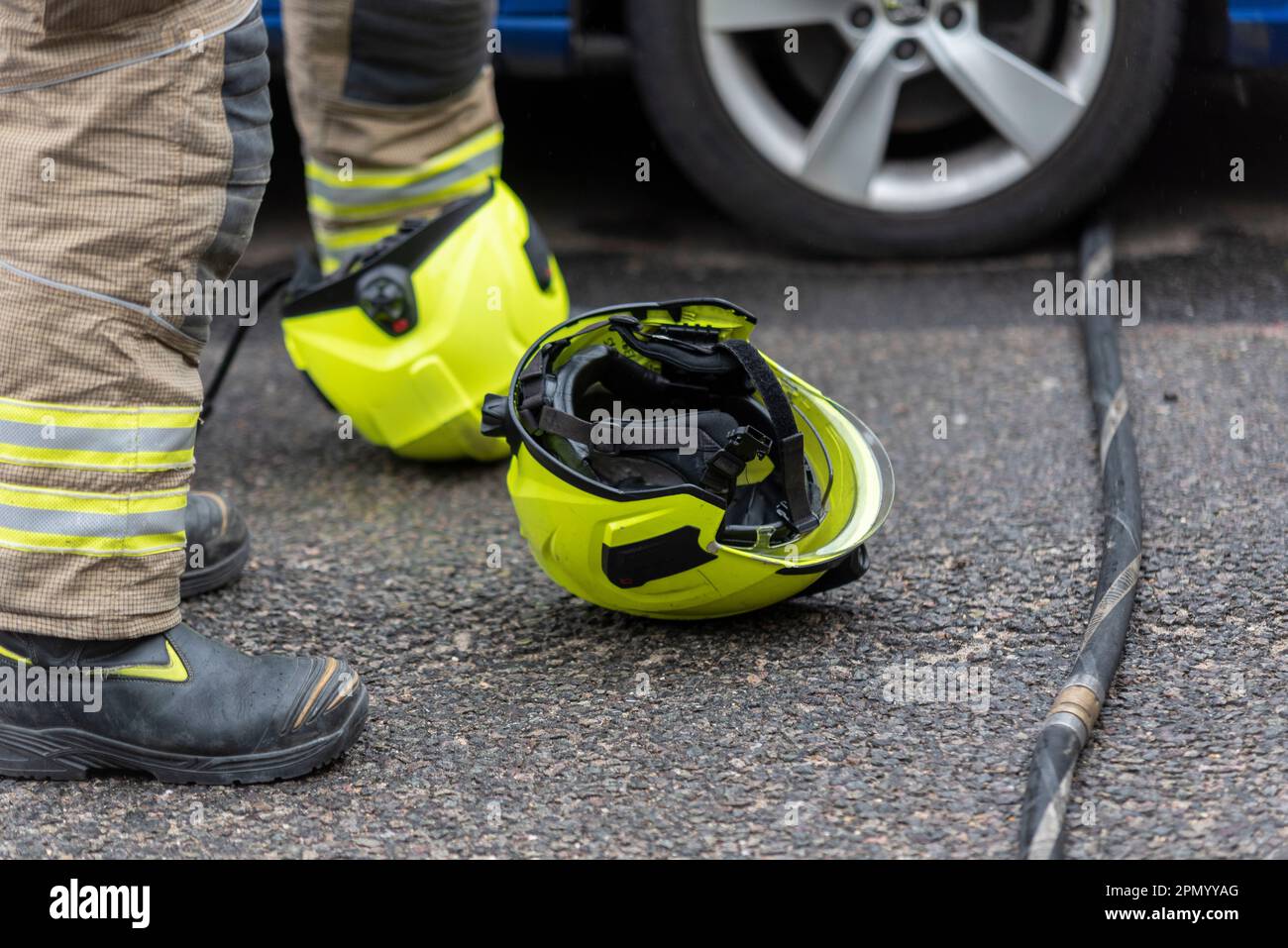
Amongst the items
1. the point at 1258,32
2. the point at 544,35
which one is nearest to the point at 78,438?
the point at 544,35

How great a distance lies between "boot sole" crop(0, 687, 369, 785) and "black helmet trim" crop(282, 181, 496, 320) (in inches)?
38.2

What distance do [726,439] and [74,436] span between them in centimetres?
86

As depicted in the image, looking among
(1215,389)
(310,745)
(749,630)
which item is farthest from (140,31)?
(1215,389)

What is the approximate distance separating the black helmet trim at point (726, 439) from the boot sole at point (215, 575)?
575 mm

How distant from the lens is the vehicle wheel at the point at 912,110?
128 inches

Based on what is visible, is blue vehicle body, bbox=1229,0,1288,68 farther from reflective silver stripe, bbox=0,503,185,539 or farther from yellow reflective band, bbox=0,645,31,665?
yellow reflective band, bbox=0,645,31,665

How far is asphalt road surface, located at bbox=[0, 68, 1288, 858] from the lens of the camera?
1.72m

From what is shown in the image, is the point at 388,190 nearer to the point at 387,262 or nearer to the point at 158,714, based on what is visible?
the point at 387,262

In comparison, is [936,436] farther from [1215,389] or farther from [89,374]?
[89,374]

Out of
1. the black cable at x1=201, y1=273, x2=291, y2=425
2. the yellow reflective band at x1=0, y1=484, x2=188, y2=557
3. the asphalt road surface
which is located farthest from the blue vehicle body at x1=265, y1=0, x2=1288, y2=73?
the yellow reflective band at x1=0, y1=484, x2=188, y2=557

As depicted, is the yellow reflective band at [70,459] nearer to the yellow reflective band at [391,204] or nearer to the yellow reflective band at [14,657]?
the yellow reflective band at [14,657]

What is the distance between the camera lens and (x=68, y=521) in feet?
5.67
